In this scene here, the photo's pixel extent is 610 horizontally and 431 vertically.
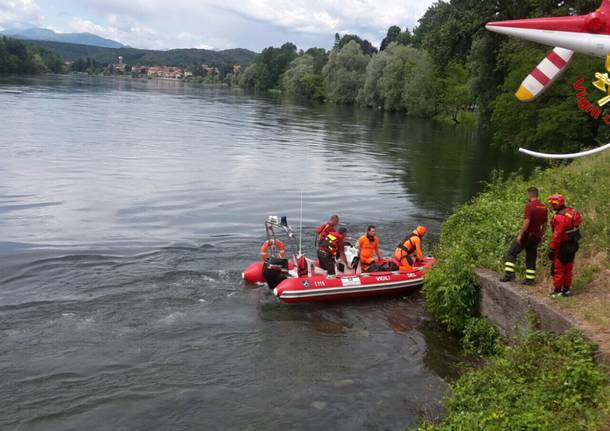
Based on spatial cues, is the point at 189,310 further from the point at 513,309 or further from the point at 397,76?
the point at 397,76

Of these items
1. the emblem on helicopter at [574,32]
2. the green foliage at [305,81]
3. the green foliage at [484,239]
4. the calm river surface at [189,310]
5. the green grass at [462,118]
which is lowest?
the calm river surface at [189,310]

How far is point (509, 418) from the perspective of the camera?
22.3ft

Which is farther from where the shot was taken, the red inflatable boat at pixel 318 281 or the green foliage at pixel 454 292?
the red inflatable boat at pixel 318 281

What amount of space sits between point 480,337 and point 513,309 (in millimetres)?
981

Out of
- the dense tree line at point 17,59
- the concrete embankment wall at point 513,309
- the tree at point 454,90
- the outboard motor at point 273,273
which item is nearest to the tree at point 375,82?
the tree at point 454,90

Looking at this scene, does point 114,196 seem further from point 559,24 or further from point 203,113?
point 203,113

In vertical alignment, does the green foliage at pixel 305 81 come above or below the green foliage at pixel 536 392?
above

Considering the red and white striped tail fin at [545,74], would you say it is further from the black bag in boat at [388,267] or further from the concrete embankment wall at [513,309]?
the black bag in boat at [388,267]

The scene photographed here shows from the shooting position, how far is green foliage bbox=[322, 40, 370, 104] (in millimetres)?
91812

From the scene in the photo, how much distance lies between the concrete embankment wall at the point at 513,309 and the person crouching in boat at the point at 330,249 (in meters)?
3.52

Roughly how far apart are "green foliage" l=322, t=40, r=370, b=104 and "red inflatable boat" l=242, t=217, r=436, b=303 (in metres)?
76.6

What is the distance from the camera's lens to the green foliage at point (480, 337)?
10594mm

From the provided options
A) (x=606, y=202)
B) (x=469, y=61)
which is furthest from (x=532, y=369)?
(x=469, y=61)

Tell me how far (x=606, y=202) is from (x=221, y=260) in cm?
911
